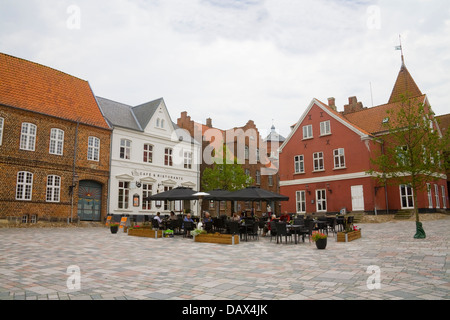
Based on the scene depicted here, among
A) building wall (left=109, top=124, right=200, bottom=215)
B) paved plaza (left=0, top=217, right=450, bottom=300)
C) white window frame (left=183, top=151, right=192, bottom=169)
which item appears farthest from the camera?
white window frame (left=183, top=151, right=192, bottom=169)

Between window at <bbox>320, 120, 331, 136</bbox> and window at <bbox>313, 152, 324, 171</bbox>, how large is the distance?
195cm

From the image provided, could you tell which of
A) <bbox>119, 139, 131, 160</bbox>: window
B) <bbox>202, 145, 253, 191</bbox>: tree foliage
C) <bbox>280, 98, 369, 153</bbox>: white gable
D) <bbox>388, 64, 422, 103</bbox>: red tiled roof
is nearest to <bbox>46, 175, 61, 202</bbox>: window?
<bbox>119, 139, 131, 160</bbox>: window

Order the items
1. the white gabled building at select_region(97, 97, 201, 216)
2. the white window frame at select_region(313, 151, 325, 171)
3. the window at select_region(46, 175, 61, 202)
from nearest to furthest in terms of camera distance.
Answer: the window at select_region(46, 175, 61, 202), the white gabled building at select_region(97, 97, 201, 216), the white window frame at select_region(313, 151, 325, 171)

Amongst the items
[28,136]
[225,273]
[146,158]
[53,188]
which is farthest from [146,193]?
[225,273]

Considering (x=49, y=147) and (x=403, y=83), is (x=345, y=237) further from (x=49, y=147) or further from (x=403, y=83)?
(x=403, y=83)

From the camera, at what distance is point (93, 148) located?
27.4 m

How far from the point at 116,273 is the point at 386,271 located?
21.3ft

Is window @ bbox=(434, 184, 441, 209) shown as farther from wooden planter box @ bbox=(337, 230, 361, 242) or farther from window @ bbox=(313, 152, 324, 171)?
wooden planter box @ bbox=(337, 230, 361, 242)

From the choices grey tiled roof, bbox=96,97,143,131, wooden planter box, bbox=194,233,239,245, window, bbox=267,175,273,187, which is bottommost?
wooden planter box, bbox=194,233,239,245

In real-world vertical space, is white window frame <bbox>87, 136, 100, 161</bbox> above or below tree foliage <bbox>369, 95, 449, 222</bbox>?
above

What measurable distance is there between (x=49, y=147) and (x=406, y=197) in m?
27.9

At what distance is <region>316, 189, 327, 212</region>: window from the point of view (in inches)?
1188
